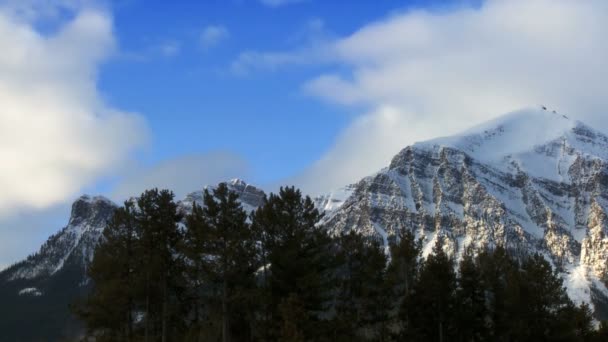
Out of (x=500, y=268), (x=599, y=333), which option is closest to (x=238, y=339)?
(x=500, y=268)

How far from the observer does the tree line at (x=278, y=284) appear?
58188 millimetres

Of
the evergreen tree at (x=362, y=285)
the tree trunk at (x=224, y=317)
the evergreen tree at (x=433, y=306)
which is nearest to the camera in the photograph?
the tree trunk at (x=224, y=317)

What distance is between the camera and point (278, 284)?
60.3m

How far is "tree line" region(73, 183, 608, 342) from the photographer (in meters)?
58.2

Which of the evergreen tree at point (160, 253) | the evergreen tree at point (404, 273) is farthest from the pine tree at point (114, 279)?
the evergreen tree at point (404, 273)

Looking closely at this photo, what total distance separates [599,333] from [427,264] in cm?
2444

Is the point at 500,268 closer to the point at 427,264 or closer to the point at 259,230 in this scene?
the point at 427,264

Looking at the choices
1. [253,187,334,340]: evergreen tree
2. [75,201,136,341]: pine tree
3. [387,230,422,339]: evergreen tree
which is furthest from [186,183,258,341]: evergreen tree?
[387,230,422,339]: evergreen tree

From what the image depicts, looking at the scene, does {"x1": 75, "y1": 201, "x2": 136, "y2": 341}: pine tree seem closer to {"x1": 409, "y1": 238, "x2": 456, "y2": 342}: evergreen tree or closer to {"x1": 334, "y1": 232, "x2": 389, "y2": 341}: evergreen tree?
{"x1": 334, "y1": 232, "x2": 389, "y2": 341}: evergreen tree

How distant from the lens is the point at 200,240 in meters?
58.1

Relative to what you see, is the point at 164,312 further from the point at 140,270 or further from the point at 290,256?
the point at 290,256

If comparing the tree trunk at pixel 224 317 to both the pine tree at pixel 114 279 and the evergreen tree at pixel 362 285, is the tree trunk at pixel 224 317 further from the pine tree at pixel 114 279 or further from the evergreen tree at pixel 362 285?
the evergreen tree at pixel 362 285

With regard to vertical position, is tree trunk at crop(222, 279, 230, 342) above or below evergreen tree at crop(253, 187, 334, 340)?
below

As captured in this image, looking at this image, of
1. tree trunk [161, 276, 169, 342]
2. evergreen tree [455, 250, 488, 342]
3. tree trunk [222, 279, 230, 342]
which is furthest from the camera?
evergreen tree [455, 250, 488, 342]
